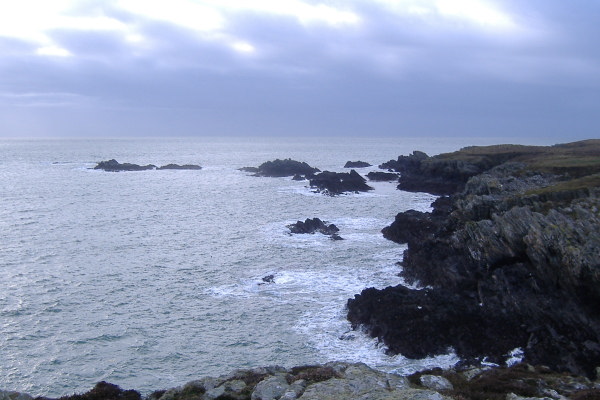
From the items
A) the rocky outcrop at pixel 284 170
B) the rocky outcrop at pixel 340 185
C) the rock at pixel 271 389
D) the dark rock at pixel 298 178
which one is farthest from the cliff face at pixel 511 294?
the rocky outcrop at pixel 284 170

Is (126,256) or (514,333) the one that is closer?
(514,333)

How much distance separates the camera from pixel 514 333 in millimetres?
29750

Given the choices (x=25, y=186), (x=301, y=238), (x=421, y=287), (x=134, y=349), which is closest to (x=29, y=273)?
(x=134, y=349)

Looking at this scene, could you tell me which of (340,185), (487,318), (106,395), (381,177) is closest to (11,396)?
(106,395)

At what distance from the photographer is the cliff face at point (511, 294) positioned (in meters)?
28.0

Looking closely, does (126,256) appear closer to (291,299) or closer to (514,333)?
(291,299)

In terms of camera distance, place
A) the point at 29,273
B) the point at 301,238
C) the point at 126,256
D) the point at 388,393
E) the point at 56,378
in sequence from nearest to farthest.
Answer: the point at 388,393 → the point at 56,378 → the point at 29,273 → the point at 126,256 → the point at 301,238

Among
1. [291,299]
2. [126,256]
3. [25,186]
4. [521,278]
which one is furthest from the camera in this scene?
[25,186]

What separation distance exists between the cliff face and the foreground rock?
7090mm

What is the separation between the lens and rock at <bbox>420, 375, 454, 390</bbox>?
18.8 metres

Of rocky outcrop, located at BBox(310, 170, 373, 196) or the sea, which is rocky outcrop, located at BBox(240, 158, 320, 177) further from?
the sea

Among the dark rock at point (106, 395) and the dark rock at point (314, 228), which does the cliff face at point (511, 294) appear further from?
the dark rock at point (314, 228)

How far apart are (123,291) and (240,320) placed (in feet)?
36.5

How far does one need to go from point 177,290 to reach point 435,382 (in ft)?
83.1
